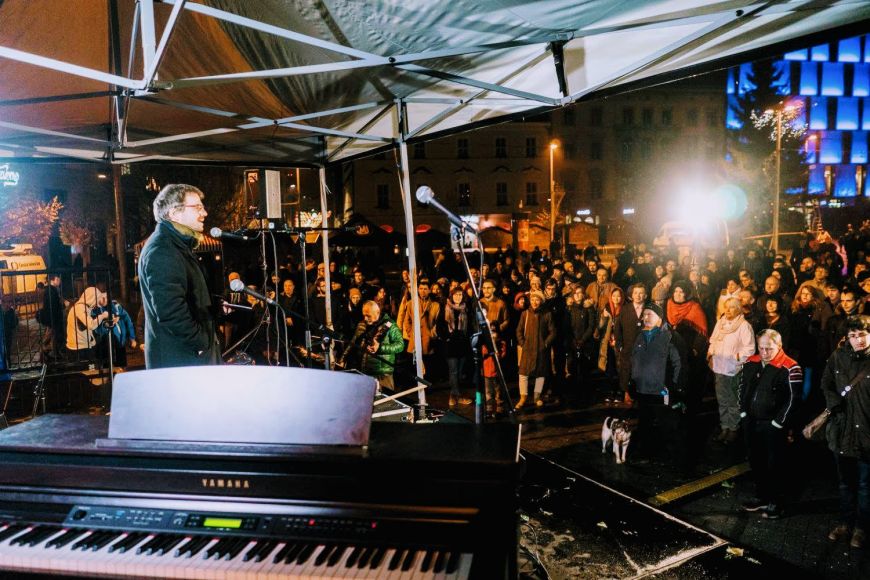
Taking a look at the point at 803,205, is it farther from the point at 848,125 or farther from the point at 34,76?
the point at 34,76

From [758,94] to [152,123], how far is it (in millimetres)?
58252

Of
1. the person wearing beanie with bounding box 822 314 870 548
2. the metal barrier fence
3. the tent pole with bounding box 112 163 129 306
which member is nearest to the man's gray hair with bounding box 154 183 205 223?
the metal barrier fence

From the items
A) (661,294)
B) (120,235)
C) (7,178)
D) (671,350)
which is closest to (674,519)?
(671,350)

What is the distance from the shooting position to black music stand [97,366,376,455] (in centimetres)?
229

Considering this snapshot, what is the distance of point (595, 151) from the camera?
55.7 meters

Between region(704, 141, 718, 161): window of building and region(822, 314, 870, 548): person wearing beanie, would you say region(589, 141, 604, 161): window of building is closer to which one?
region(704, 141, 718, 161): window of building

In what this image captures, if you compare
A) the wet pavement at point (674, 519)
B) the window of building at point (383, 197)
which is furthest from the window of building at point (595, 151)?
the wet pavement at point (674, 519)

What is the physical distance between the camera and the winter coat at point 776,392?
4.99m

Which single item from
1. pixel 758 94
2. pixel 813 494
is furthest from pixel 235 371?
pixel 758 94

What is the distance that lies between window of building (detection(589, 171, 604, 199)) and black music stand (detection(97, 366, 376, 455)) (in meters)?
57.1

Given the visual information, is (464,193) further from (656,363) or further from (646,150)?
(656,363)

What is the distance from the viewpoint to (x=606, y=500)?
193 inches

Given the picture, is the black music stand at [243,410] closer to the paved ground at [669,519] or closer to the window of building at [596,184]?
the paved ground at [669,519]

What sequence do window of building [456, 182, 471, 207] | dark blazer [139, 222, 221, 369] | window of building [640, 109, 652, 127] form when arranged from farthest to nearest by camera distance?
window of building [640, 109, 652, 127], window of building [456, 182, 471, 207], dark blazer [139, 222, 221, 369]
